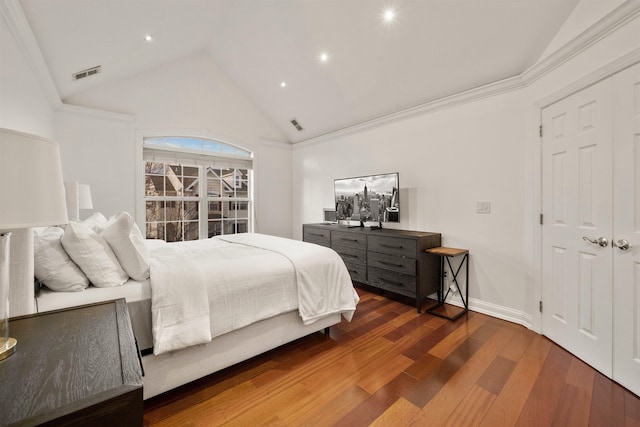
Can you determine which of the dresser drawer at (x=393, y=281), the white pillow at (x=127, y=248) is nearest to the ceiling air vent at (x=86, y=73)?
the white pillow at (x=127, y=248)

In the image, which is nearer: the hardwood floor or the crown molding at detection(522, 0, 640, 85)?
the hardwood floor

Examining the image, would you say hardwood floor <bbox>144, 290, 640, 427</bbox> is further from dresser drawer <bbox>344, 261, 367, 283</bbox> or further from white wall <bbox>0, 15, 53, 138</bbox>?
white wall <bbox>0, 15, 53, 138</bbox>

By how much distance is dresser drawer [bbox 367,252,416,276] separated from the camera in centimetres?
300

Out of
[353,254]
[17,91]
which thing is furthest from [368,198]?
[17,91]

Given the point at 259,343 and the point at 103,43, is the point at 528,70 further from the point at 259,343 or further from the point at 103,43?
the point at 103,43

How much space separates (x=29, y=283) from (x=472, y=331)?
3099mm

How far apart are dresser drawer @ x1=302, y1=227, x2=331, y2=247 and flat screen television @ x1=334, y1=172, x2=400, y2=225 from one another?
0.34 metres

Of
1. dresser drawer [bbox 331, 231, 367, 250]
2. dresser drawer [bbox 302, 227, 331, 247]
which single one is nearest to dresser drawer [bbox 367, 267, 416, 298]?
dresser drawer [bbox 331, 231, 367, 250]

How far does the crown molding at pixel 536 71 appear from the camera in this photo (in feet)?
5.84

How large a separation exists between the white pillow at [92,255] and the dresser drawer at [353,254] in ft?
8.29

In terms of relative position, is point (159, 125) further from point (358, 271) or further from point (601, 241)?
point (601, 241)

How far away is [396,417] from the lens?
5.05 ft

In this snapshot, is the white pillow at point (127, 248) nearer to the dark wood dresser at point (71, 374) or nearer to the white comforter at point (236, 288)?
the white comforter at point (236, 288)

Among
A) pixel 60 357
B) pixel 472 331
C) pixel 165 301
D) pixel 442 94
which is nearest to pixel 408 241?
pixel 472 331
